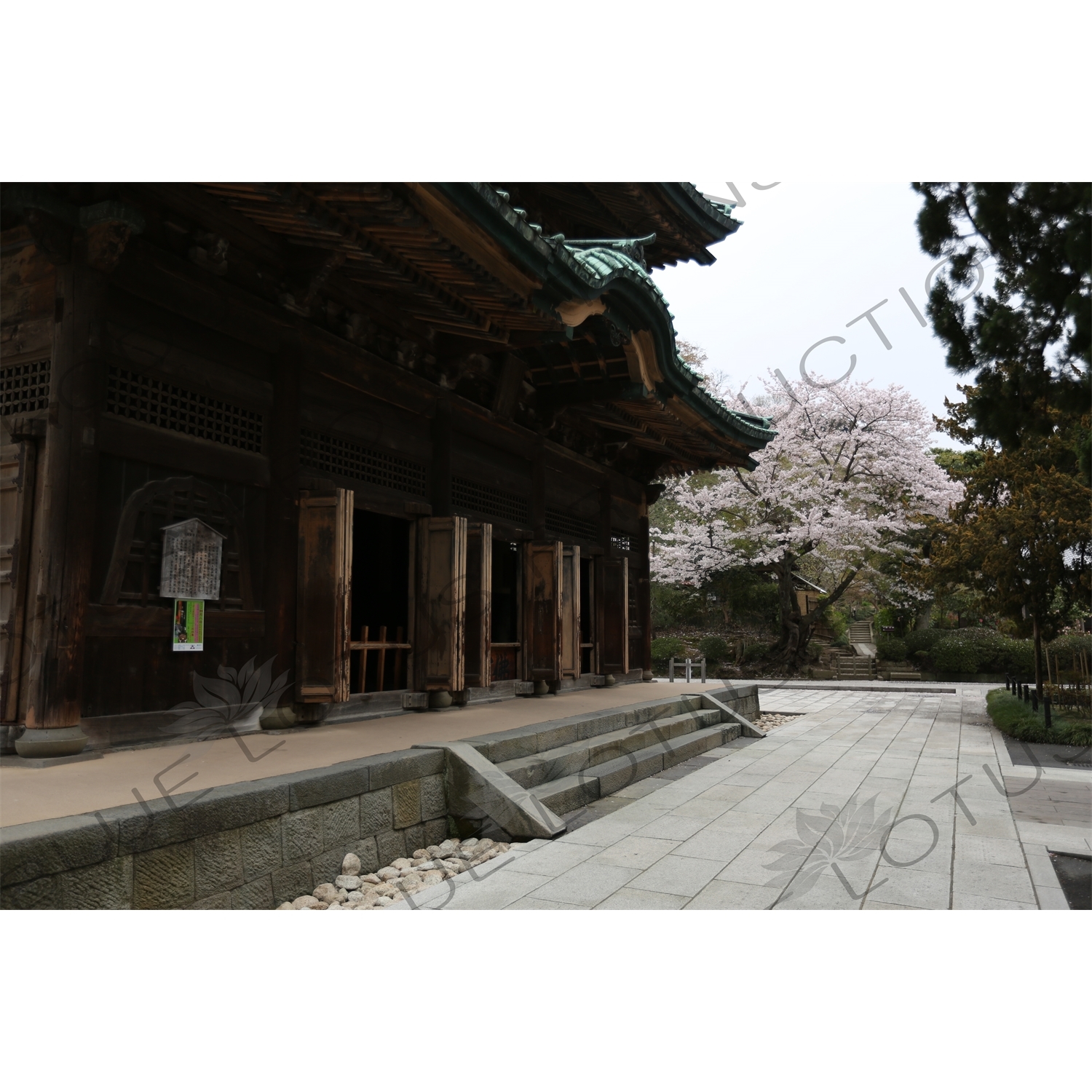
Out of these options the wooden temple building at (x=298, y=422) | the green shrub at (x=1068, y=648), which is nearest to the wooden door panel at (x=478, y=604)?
the wooden temple building at (x=298, y=422)

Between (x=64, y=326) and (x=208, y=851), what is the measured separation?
10.6 ft

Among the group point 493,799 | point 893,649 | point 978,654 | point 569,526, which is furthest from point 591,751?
point 893,649

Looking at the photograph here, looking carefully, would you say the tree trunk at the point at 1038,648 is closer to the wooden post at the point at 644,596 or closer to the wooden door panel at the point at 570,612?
the wooden post at the point at 644,596

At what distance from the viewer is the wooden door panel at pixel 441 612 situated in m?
7.95

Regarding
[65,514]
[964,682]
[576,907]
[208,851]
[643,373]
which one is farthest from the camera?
[964,682]

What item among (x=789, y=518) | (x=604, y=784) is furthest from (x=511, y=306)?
(x=789, y=518)

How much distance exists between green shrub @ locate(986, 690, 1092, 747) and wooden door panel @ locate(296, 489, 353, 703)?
9.40 meters

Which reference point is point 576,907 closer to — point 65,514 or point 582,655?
point 65,514

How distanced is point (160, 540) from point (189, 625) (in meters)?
0.61

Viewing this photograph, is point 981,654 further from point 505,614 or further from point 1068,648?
point 505,614

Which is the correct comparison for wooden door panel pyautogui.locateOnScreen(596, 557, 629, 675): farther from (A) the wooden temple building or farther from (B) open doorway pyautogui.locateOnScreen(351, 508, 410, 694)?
(B) open doorway pyautogui.locateOnScreen(351, 508, 410, 694)

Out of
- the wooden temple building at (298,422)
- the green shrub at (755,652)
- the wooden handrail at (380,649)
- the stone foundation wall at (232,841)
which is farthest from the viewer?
the green shrub at (755,652)

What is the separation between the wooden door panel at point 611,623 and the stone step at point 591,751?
236 cm

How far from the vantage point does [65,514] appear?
4816 millimetres
